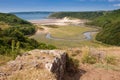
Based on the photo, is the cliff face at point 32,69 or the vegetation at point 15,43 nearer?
the cliff face at point 32,69

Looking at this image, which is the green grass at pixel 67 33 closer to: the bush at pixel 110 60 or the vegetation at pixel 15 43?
the vegetation at pixel 15 43

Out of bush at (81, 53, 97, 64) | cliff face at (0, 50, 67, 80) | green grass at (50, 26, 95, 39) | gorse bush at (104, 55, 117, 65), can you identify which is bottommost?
green grass at (50, 26, 95, 39)

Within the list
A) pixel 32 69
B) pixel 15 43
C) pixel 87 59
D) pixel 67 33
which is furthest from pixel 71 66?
pixel 67 33

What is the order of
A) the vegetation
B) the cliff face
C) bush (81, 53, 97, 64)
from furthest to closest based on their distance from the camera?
the vegetation, bush (81, 53, 97, 64), the cliff face

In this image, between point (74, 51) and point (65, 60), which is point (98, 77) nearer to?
point (65, 60)

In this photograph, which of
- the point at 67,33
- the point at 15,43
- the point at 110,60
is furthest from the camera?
the point at 67,33

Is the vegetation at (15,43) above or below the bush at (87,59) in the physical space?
below

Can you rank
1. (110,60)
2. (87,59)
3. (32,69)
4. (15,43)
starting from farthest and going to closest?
(15,43) → (110,60) → (87,59) → (32,69)

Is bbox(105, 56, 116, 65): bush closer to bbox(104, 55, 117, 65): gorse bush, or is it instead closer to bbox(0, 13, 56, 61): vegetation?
bbox(104, 55, 117, 65): gorse bush

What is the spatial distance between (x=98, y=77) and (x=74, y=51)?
10.5 ft

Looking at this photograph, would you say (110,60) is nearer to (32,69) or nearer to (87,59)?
(87,59)

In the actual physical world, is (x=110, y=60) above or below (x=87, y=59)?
below

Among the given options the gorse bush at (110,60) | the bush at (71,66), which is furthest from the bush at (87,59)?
the bush at (71,66)

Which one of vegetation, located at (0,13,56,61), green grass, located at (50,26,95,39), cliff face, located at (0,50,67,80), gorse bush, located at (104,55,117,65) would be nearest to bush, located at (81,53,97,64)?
gorse bush, located at (104,55,117,65)
